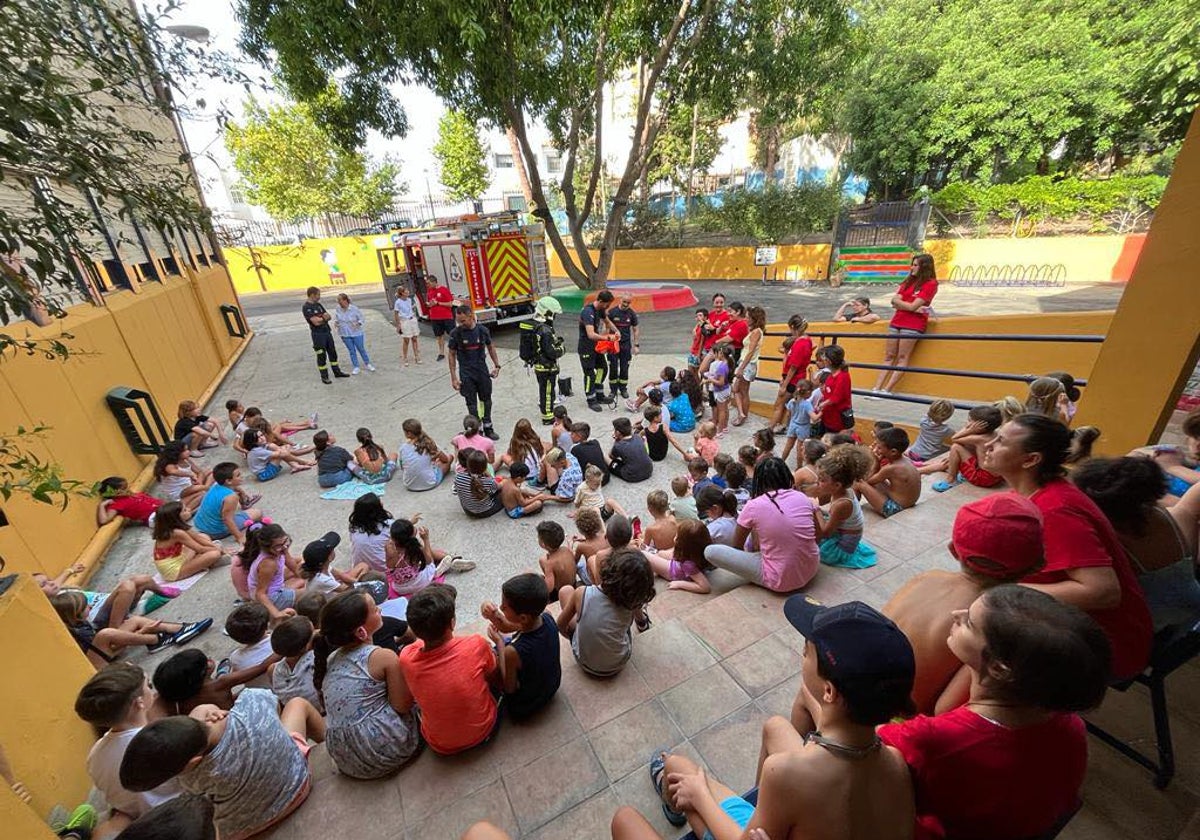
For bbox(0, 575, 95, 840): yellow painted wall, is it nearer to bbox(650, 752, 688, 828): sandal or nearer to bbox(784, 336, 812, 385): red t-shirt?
bbox(650, 752, 688, 828): sandal

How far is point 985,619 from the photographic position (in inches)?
52.2

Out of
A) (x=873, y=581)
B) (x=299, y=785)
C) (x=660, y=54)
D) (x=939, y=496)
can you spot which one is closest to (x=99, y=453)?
(x=299, y=785)

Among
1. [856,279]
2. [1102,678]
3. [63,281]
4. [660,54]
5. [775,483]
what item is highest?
[660,54]

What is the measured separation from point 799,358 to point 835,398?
41.2 inches

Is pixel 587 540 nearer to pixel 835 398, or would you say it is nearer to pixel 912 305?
pixel 835 398

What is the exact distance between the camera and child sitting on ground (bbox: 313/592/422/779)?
2293 mm

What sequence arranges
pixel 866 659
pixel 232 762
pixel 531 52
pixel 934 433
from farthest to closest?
pixel 531 52 < pixel 934 433 < pixel 232 762 < pixel 866 659

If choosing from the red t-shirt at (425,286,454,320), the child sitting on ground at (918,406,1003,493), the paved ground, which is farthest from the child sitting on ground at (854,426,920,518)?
the red t-shirt at (425,286,454,320)

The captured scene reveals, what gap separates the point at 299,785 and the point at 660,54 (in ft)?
44.9

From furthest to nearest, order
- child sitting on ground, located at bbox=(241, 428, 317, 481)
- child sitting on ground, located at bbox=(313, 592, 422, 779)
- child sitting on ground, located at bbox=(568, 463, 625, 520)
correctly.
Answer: child sitting on ground, located at bbox=(241, 428, 317, 481) < child sitting on ground, located at bbox=(568, 463, 625, 520) < child sitting on ground, located at bbox=(313, 592, 422, 779)

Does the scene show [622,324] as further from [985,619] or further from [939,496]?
[985,619]

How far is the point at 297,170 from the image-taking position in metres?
26.0

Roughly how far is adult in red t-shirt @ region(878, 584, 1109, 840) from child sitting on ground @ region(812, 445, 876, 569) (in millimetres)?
2079

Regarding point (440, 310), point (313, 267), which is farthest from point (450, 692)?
point (313, 267)
